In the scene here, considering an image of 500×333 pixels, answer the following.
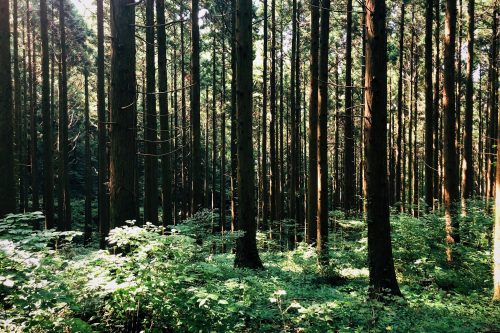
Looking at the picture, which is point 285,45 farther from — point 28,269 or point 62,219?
point 28,269

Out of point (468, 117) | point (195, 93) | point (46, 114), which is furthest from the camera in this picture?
point (468, 117)

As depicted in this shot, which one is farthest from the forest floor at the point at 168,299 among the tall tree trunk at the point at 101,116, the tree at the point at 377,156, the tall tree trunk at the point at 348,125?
the tall tree trunk at the point at 101,116

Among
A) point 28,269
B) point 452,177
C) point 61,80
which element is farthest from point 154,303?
point 61,80

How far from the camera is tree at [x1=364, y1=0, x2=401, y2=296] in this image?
Result: 6.82 meters

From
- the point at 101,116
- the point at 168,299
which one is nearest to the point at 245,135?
the point at 168,299

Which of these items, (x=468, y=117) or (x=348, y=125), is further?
(x=468, y=117)

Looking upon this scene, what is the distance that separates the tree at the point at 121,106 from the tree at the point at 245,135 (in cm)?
312

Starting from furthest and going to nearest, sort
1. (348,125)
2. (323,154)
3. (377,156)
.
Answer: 1. (348,125)
2. (323,154)
3. (377,156)

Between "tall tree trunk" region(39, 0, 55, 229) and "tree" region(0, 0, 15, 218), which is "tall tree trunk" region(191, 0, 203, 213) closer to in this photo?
"tree" region(0, 0, 15, 218)

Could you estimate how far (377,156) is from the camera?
686cm

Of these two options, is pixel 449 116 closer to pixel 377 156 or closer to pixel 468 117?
pixel 377 156

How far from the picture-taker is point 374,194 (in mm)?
6883

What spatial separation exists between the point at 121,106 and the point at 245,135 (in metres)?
3.52

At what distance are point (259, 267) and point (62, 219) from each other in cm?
2118
